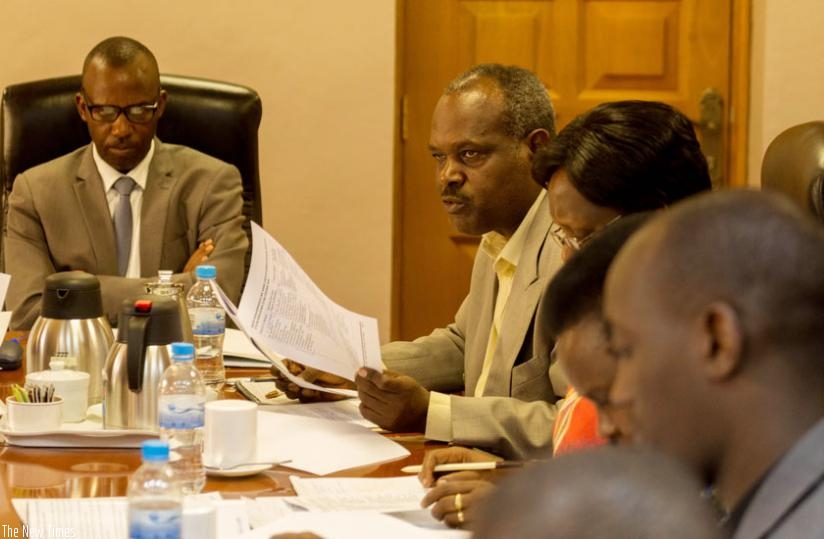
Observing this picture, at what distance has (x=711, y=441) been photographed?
102 centimetres

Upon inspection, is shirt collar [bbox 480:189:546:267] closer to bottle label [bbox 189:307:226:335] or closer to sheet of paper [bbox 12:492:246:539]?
bottle label [bbox 189:307:226:335]

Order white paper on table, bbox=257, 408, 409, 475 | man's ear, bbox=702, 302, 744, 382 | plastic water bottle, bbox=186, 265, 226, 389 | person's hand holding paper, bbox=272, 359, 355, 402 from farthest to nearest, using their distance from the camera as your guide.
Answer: plastic water bottle, bbox=186, 265, 226, 389 < person's hand holding paper, bbox=272, 359, 355, 402 < white paper on table, bbox=257, 408, 409, 475 < man's ear, bbox=702, 302, 744, 382

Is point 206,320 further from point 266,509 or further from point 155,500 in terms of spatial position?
point 155,500

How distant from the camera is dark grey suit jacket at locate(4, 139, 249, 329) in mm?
3428

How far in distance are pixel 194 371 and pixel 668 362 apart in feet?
3.57

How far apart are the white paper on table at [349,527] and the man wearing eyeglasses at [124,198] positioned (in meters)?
1.76

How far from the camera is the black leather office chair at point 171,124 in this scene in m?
3.48

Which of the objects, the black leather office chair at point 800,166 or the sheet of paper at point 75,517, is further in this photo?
the black leather office chair at point 800,166

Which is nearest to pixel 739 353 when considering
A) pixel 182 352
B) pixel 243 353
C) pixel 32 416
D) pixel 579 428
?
pixel 579 428

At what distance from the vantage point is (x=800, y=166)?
274 centimetres

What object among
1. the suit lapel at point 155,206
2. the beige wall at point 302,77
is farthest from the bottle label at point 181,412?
the beige wall at point 302,77

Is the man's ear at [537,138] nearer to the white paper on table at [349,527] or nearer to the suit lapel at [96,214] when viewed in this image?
the white paper on table at [349,527]

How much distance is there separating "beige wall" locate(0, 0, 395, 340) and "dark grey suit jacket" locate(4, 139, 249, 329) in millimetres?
852

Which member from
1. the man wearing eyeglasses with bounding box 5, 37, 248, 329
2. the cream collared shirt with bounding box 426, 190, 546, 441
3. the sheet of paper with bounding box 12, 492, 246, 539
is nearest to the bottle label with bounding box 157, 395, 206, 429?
the sheet of paper with bounding box 12, 492, 246, 539
